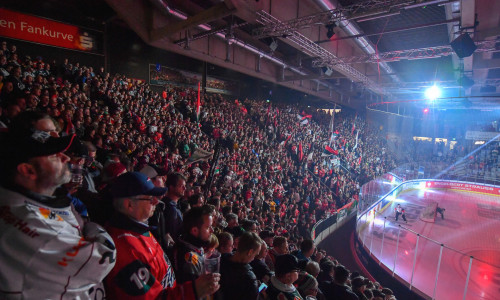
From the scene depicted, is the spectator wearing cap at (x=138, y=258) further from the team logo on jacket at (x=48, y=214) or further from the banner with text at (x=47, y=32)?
the banner with text at (x=47, y=32)

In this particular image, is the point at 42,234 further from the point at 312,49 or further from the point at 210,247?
the point at 312,49

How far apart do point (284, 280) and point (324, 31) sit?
441 inches

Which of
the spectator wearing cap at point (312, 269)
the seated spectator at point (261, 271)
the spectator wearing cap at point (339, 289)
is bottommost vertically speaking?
the spectator wearing cap at point (339, 289)

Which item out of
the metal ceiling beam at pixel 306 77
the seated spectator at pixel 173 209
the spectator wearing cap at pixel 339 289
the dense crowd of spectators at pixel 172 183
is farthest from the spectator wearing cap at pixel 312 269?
the metal ceiling beam at pixel 306 77

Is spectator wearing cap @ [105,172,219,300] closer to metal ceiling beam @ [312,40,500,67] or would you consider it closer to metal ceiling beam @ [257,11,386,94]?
metal ceiling beam @ [257,11,386,94]

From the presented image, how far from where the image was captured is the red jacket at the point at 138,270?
1411 millimetres

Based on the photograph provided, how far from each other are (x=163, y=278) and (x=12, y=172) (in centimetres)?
100

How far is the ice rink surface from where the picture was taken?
27.7ft

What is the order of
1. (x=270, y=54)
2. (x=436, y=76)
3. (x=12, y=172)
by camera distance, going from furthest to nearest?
(x=436, y=76) → (x=270, y=54) → (x=12, y=172)

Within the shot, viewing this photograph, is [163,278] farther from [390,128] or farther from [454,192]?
[390,128]

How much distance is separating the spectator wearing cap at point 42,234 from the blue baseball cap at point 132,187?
0.31m

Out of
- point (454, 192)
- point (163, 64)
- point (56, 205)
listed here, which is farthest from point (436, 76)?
point (56, 205)

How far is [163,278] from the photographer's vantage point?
163cm

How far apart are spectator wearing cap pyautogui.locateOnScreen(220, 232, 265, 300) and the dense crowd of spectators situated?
1 centimetres
